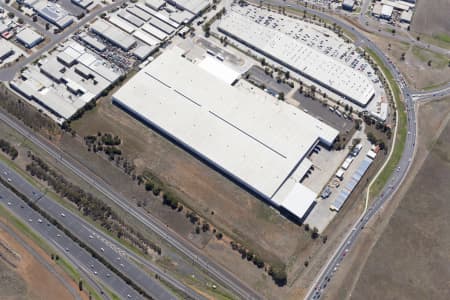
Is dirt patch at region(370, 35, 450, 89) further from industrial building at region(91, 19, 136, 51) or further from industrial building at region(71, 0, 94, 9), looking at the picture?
industrial building at region(71, 0, 94, 9)

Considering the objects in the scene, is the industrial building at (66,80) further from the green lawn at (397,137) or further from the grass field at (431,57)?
the grass field at (431,57)

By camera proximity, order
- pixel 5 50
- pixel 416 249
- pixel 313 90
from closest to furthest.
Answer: pixel 416 249
pixel 313 90
pixel 5 50

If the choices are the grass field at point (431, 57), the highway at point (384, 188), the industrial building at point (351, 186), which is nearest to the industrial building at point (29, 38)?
the highway at point (384, 188)

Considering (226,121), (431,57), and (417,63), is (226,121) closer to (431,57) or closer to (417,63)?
(417,63)

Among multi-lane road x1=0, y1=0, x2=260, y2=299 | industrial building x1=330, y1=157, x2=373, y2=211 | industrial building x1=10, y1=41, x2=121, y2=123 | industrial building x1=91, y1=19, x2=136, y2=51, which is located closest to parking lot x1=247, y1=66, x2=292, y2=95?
industrial building x1=330, y1=157, x2=373, y2=211

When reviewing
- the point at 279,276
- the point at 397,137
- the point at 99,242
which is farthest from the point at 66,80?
the point at 397,137

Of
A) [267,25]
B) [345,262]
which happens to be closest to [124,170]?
[345,262]

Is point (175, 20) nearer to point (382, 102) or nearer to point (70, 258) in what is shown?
point (382, 102)
